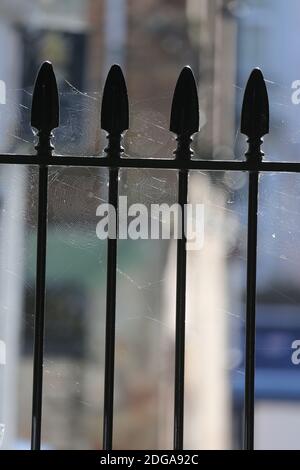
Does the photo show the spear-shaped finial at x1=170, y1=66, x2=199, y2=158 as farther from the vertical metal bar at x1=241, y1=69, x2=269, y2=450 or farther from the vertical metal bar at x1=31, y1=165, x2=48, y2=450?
the vertical metal bar at x1=31, y1=165, x2=48, y2=450

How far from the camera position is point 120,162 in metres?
1.56

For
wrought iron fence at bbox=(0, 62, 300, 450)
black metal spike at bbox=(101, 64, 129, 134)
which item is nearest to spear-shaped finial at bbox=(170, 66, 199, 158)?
wrought iron fence at bbox=(0, 62, 300, 450)

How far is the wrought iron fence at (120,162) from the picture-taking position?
1558 millimetres

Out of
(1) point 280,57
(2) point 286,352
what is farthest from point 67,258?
(1) point 280,57

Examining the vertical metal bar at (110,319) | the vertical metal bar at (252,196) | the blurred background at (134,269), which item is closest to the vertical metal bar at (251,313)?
the vertical metal bar at (252,196)

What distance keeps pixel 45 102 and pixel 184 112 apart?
29 centimetres

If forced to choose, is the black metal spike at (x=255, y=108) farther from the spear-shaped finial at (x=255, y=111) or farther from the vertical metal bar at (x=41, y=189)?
the vertical metal bar at (x=41, y=189)

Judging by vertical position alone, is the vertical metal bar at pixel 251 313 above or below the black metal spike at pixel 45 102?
below

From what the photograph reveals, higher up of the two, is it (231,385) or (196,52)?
(196,52)

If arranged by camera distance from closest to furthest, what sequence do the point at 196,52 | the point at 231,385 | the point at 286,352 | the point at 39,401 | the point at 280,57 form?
1. the point at 39,401
2. the point at 286,352
3. the point at 231,385
4. the point at 280,57
5. the point at 196,52

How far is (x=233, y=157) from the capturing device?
1.98 meters

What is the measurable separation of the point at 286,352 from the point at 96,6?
8.47ft

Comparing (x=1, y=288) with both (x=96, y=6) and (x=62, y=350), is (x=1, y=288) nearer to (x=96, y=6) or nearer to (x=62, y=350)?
(x=62, y=350)

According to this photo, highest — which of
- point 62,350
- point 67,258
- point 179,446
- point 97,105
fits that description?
point 97,105
